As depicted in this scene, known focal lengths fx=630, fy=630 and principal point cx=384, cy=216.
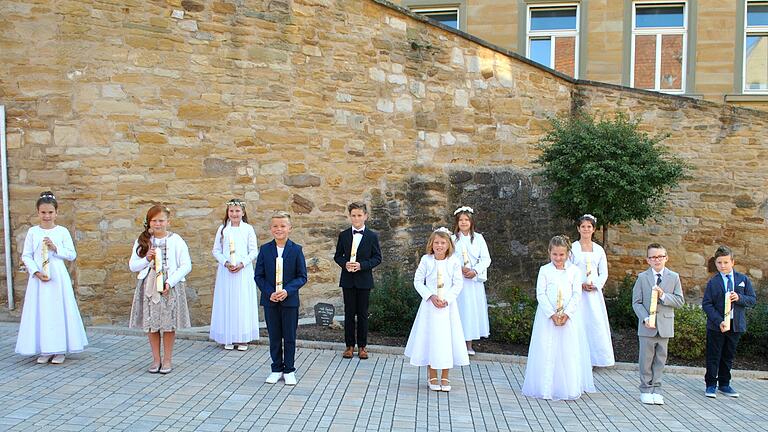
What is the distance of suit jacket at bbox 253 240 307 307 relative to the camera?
6.69 m

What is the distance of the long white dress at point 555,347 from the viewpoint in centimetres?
652

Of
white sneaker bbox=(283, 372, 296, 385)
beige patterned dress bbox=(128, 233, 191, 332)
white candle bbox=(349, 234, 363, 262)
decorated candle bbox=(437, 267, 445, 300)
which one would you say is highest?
white candle bbox=(349, 234, 363, 262)

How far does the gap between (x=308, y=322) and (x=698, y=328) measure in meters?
5.61

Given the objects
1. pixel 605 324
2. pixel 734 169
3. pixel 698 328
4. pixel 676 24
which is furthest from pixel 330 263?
pixel 676 24

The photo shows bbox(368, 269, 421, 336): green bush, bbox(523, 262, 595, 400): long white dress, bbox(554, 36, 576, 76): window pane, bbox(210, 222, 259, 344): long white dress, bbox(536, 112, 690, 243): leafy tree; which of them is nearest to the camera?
bbox(523, 262, 595, 400): long white dress

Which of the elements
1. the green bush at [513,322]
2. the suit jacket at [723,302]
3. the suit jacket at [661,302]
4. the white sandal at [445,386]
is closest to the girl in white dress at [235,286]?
the white sandal at [445,386]

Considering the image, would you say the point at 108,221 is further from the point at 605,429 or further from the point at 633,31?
the point at 633,31

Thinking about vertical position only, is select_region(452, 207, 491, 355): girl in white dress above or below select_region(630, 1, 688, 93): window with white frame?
below

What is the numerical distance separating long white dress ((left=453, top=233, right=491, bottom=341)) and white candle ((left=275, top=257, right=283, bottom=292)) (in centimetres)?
260

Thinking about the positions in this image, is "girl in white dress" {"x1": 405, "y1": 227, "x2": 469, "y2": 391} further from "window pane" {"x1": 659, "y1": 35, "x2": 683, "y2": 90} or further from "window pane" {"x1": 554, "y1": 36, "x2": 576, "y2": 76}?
"window pane" {"x1": 659, "y1": 35, "x2": 683, "y2": 90}

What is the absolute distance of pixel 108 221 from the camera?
8.99 m

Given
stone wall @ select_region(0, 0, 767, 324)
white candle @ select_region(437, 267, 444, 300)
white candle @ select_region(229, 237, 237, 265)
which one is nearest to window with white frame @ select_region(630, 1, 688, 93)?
stone wall @ select_region(0, 0, 767, 324)

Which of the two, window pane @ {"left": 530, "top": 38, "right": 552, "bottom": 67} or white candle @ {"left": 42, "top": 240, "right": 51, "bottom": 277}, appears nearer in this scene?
white candle @ {"left": 42, "top": 240, "right": 51, "bottom": 277}

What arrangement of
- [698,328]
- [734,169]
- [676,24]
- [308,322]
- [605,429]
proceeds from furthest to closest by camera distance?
[676,24] < [734,169] < [308,322] < [698,328] < [605,429]
